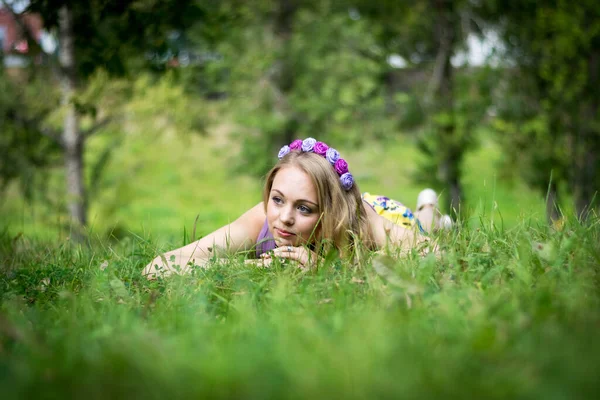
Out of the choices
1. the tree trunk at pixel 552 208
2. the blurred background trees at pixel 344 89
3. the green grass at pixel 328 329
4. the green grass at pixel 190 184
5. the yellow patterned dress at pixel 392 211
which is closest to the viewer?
the green grass at pixel 328 329

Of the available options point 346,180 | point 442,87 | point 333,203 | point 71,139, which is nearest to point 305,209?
point 333,203

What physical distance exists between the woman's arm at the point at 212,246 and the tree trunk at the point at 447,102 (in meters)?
4.44

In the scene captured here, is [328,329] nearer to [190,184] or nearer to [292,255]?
[292,255]

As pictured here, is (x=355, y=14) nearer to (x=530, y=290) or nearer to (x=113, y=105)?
(x=113, y=105)

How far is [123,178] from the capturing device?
27.0 feet

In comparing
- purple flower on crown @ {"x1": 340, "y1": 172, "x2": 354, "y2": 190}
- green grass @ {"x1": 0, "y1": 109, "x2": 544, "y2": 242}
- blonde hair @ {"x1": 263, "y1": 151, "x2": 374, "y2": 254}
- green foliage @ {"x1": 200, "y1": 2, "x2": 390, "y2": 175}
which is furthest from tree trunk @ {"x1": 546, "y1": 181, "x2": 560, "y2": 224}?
green foliage @ {"x1": 200, "y1": 2, "x2": 390, "y2": 175}

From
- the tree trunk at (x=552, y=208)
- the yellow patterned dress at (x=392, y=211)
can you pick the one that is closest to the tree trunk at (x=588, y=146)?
the tree trunk at (x=552, y=208)

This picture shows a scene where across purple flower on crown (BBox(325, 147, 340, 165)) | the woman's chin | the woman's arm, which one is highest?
purple flower on crown (BBox(325, 147, 340, 165))

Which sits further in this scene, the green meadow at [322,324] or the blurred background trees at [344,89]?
the blurred background trees at [344,89]

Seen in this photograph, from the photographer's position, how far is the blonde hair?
137 inches

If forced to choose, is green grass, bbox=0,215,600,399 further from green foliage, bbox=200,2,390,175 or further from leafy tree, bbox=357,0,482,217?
green foliage, bbox=200,2,390,175

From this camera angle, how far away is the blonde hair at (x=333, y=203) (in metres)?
3.48

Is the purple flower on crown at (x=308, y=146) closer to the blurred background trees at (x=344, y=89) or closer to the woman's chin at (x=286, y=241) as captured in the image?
the woman's chin at (x=286, y=241)

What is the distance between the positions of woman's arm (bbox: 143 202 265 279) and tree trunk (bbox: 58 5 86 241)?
3.71m
